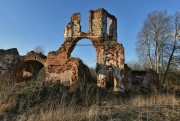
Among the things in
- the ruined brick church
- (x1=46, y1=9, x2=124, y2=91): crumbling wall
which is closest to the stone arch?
the ruined brick church

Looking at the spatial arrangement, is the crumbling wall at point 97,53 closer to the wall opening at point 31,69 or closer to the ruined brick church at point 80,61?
the ruined brick church at point 80,61

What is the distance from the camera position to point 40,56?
2139 centimetres

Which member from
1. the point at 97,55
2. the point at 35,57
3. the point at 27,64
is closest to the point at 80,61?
the point at 97,55

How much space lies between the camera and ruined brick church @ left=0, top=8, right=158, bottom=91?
764 inches

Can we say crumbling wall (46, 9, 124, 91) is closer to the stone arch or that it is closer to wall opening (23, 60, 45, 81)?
the stone arch

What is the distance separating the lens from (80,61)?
64.8ft

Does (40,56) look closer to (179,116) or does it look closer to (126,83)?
(126,83)

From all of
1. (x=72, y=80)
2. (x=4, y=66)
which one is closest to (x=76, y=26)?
(x=72, y=80)

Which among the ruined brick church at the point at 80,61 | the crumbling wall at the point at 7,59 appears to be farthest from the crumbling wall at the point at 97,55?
the crumbling wall at the point at 7,59

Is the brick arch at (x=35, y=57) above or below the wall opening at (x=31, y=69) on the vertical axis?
above

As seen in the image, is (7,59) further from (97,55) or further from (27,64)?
(97,55)

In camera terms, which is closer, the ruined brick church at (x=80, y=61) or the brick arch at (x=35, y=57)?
the ruined brick church at (x=80, y=61)

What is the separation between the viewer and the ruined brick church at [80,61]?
1941cm

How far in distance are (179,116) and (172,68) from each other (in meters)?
24.2
